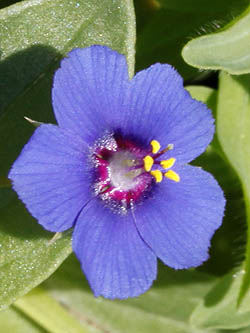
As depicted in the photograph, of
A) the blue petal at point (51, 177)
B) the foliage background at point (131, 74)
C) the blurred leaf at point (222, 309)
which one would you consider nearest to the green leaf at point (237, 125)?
the foliage background at point (131, 74)

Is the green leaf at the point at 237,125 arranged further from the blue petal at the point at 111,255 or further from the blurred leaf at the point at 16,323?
the blurred leaf at the point at 16,323

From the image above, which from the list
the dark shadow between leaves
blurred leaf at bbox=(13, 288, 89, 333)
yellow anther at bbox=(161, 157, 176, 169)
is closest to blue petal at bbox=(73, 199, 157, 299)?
yellow anther at bbox=(161, 157, 176, 169)

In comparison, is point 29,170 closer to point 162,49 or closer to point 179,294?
point 162,49

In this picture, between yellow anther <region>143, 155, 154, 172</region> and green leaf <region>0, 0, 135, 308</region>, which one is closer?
yellow anther <region>143, 155, 154, 172</region>

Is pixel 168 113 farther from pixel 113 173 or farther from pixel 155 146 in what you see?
pixel 113 173

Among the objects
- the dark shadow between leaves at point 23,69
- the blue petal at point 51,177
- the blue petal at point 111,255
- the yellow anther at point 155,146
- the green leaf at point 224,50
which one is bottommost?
the blue petal at point 111,255

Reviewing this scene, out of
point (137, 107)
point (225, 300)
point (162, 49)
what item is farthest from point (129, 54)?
point (225, 300)

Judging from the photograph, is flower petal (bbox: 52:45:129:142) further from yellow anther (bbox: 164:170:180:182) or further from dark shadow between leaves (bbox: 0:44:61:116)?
dark shadow between leaves (bbox: 0:44:61:116)
